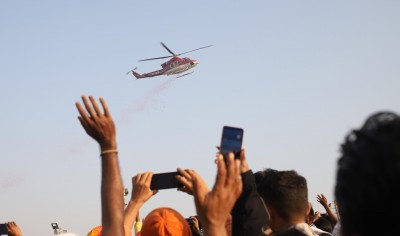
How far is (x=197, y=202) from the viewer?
2.62m

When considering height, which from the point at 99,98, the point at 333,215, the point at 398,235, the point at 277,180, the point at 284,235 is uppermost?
the point at 99,98

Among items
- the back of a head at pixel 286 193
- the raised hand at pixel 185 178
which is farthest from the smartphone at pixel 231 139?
the back of a head at pixel 286 193

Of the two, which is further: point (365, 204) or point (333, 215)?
point (333, 215)

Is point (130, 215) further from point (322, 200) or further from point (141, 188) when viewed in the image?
point (322, 200)

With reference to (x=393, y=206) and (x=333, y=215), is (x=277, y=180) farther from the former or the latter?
(x=333, y=215)

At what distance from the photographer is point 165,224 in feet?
12.7

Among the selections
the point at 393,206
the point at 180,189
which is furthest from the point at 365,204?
the point at 180,189

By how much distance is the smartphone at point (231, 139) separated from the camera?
2746 millimetres

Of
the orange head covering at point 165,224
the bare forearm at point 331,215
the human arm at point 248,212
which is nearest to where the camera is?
the human arm at point 248,212

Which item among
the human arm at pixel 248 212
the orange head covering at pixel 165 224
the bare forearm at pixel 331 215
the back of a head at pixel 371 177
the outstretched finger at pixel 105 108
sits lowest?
the bare forearm at pixel 331 215

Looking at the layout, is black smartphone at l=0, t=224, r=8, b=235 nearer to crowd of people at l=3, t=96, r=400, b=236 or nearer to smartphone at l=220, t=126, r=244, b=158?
crowd of people at l=3, t=96, r=400, b=236

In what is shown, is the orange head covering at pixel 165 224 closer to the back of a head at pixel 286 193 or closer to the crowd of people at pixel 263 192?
the crowd of people at pixel 263 192

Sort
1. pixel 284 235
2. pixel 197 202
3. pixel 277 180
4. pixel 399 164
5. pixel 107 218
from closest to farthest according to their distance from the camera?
pixel 399 164
pixel 197 202
pixel 107 218
pixel 284 235
pixel 277 180

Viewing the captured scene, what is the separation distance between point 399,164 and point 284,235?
2.42 meters
